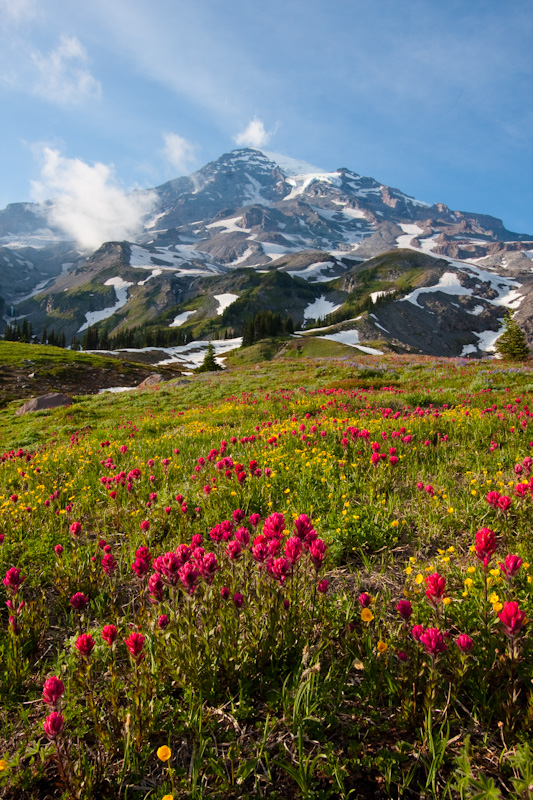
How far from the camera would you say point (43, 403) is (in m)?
26.3

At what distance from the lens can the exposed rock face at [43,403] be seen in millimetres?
25781

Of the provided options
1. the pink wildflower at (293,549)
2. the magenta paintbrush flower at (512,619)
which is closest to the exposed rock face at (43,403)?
the pink wildflower at (293,549)

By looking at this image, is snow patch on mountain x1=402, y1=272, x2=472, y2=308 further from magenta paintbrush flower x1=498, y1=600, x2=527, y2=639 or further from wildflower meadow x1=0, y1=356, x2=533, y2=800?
magenta paintbrush flower x1=498, y1=600, x2=527, y2=639

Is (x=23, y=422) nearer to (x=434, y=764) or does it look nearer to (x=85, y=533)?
(x=85, y=533)

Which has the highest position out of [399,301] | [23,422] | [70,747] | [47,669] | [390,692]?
[399,301]

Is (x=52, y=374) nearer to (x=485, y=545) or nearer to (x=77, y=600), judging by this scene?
(x=77, y=600)

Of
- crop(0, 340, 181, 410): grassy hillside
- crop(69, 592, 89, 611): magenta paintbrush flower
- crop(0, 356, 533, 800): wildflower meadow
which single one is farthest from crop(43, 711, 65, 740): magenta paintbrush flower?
crop(0, 340, 181, 410): grassy hillside

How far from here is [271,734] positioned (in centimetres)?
224

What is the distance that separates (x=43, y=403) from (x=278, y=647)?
2907 cm

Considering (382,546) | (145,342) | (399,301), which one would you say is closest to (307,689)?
(382,546)

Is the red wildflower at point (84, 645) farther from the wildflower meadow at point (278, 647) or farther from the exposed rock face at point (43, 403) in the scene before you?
the exposed rock face at point (43, 403)

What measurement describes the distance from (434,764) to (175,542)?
322 centimetres

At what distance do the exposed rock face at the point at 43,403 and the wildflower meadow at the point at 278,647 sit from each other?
2455cm

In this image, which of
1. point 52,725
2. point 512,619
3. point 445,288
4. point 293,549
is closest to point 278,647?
point 293,549
